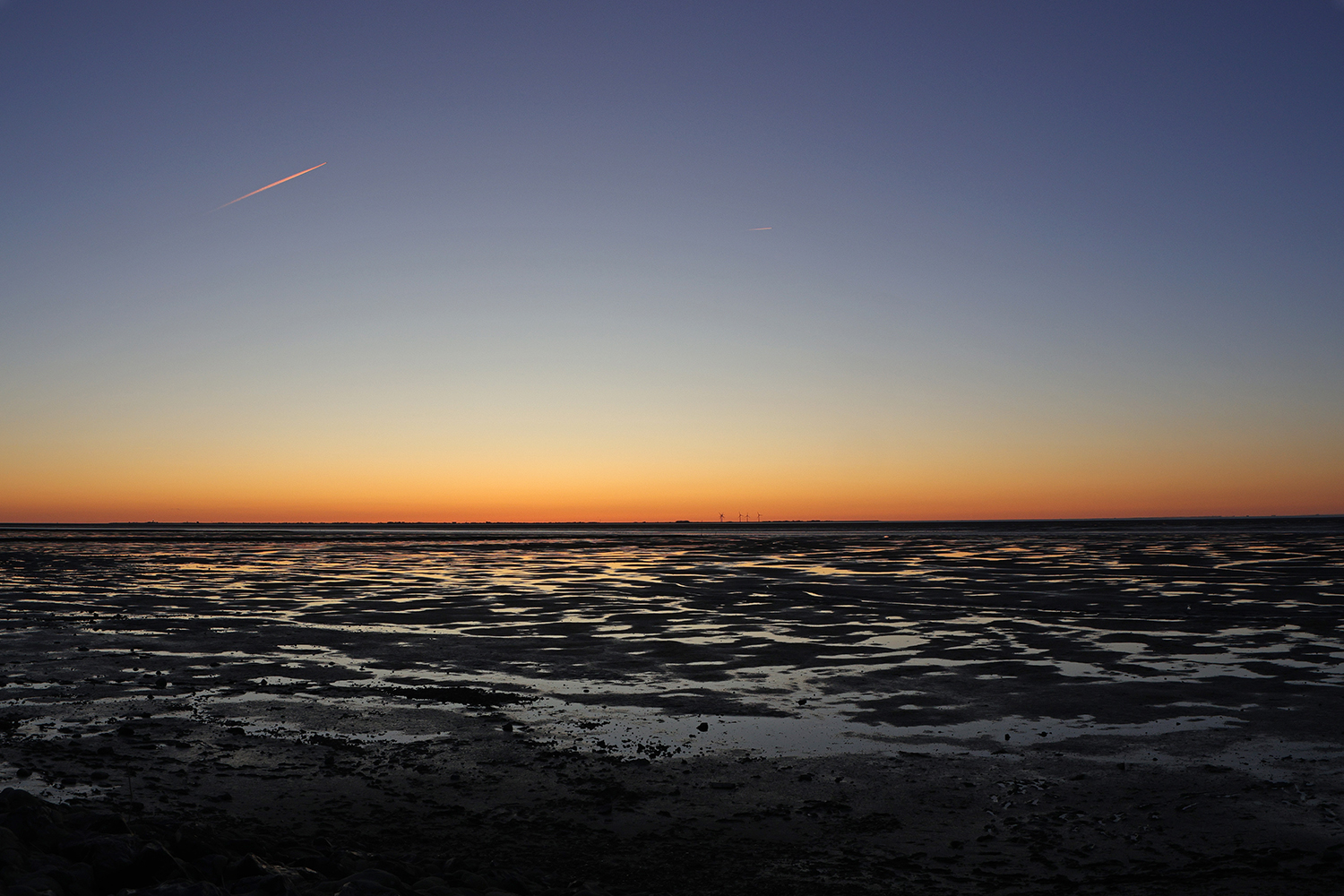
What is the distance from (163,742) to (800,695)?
8267mm

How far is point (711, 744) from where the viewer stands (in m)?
10.4

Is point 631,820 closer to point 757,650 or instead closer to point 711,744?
point 711,744

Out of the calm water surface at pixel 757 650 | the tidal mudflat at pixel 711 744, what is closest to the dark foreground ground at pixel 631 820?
the tidal mudflat at pixel 711 744

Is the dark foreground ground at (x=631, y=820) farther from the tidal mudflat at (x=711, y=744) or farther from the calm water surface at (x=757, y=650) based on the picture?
the calm water surface at (x=757, y=650)

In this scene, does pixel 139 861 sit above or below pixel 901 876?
above

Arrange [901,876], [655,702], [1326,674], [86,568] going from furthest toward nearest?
[86,568] < [1326,674] < [655,702] < [901,876]

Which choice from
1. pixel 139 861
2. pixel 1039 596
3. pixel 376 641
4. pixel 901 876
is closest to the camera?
pixel 139 861

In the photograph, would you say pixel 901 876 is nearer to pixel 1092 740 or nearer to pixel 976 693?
pixel 1092 740

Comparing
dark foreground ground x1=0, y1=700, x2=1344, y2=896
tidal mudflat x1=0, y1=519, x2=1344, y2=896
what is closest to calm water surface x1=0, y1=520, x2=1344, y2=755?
tidal mudflat x1=0, y1=519, x2=1344, y2=896

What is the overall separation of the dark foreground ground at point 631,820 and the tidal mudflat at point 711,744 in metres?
0.04

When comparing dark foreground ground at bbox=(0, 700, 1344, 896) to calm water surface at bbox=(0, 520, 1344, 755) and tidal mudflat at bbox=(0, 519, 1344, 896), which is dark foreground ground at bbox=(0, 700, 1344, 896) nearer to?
tidal mudflat at bbox=(0, 519, 1344, 896)

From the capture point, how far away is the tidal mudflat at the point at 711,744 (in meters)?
6.84

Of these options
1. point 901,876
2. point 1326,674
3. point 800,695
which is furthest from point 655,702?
point 1326,674

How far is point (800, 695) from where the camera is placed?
13.1 metres
